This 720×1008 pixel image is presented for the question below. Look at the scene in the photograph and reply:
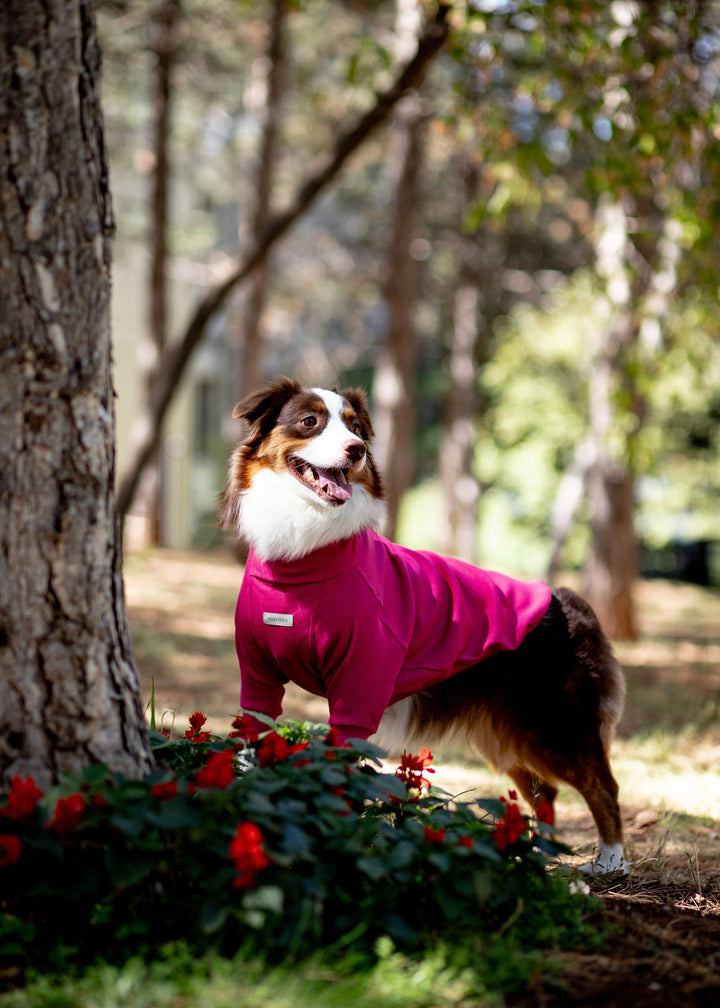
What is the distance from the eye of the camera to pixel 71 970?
221 cm

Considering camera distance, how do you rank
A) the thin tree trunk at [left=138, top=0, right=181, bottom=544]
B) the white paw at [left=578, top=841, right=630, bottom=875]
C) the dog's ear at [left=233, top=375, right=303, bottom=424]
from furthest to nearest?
the thin tree trunk at [left=138, top=0, right=181, bottom=544] < the dog's ear at [left=233, top=375, right=303, bottom=424] < the white paw at [left=578, top=841, right=630, bottom=875]

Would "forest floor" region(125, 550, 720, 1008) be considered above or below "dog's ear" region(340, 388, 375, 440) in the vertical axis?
below

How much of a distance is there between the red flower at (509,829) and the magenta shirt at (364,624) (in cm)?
84

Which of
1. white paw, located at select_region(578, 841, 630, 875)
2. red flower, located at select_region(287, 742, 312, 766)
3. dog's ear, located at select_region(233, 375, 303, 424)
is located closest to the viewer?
red flower, located at select_region(287, 742, 312, 766)

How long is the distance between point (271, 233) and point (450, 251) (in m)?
17.1

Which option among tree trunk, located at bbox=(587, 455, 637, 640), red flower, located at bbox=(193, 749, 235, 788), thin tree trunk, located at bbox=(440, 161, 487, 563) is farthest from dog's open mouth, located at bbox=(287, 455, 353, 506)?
thin tree trunk, located at bbox=(440, 161, 487, 563)

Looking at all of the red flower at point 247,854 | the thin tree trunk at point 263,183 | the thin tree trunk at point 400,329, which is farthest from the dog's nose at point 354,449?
the thin tree trunk at point 263,183

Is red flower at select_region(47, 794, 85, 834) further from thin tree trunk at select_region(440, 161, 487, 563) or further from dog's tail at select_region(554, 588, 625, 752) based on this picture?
thin tree trunk at select_region(440, 161, 487, 563)

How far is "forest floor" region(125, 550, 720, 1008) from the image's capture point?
8.24ft

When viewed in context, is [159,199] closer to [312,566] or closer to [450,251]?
[450,251]

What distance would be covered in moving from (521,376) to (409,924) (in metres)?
18.9

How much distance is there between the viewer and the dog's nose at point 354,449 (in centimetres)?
383

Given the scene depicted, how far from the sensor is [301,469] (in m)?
3.92

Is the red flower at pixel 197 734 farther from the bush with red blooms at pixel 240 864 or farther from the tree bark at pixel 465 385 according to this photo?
the tree bark at pixel 465 385
